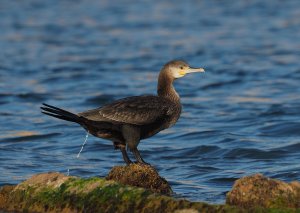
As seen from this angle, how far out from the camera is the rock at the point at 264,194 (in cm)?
780

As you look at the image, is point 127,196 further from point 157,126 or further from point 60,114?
point 157,126

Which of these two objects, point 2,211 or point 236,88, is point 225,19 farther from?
point 2,211

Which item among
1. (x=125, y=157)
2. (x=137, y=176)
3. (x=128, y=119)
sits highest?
(x=128, y=119)

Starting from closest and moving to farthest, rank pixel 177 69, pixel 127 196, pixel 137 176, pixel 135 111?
1. pixel 127 196
2. pixel 137 176
3. pixel 135 111
4. pixel 177 69

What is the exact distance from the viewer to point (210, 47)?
24031 mm

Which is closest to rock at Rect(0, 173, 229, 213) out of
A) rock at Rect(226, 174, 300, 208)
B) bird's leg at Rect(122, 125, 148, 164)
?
rock at Rect(226, 174, 300, 208)

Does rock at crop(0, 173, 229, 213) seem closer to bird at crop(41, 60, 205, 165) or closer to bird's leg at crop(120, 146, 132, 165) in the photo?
bird at crop(41, 60, 205, 165)

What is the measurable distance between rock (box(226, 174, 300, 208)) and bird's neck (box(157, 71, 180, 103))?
118 inches

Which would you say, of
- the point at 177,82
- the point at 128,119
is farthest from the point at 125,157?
the point at 177,82

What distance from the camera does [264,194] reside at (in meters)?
7.87

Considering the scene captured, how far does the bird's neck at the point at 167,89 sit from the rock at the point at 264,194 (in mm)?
3003

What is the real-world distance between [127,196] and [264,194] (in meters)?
1.24

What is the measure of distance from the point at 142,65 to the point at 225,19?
7.53 metres

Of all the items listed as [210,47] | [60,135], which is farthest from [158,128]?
[210,47]
